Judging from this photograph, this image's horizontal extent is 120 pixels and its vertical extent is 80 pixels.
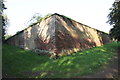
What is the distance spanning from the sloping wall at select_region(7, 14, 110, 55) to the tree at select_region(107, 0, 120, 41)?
4787 mm

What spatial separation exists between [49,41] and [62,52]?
2.06 meters

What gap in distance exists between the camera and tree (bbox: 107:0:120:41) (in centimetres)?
1762

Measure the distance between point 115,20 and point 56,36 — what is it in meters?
7.07

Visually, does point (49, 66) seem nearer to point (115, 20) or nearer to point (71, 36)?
point (71, 36)

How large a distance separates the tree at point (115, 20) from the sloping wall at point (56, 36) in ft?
15.7

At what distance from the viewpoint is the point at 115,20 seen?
18.3m

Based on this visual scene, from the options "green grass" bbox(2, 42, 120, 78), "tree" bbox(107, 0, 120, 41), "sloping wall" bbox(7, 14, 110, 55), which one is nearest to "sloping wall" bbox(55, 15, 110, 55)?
"sloping wall" bbox(7, 14, 110, 55)

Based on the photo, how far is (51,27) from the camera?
18938mm

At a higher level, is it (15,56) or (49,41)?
(49,41)

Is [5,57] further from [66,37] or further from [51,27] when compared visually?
[66,37]

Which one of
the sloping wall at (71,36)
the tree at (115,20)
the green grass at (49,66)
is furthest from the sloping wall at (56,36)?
the tree at (115,20)

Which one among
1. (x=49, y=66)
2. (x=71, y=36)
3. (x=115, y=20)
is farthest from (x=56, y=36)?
(x=115, y=20)

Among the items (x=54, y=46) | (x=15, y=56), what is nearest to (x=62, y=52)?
(x=54, y=46)

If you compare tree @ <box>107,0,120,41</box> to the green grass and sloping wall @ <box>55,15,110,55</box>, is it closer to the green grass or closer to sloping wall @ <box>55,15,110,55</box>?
the green grass
